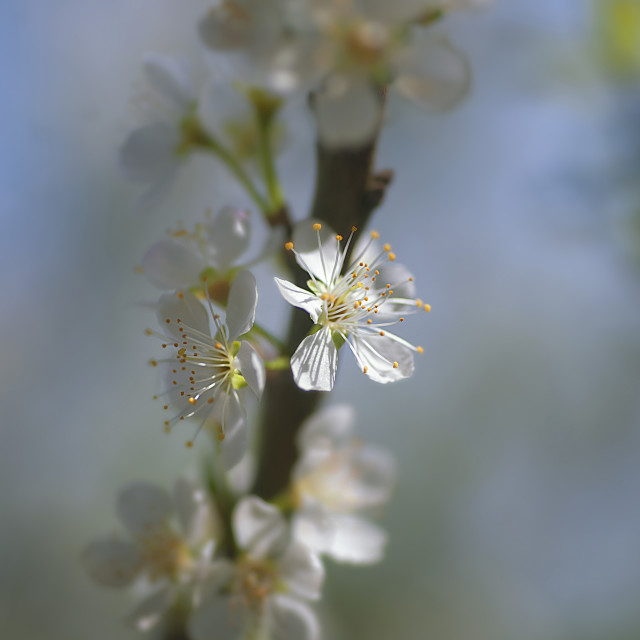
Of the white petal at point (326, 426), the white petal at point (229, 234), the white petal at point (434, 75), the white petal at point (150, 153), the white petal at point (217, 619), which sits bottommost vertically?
the white petal at point (217, 619)

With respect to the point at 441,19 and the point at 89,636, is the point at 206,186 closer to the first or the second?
the point at 89,636

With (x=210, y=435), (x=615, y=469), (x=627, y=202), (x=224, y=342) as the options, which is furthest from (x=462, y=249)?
(x=224, y=342)

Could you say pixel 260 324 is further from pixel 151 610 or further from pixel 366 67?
pixel 151 610

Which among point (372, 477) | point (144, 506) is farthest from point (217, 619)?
point (372, 477)

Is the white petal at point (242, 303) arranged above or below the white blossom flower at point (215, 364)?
above

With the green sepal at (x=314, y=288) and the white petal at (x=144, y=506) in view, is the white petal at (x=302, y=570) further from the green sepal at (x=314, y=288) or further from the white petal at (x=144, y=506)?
the green sepal at (x=314, y=288)

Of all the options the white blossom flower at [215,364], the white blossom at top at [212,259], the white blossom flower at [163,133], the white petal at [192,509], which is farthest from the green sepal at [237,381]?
the white blossom flower at [163,133]
